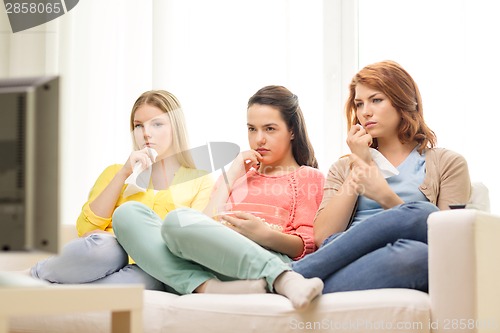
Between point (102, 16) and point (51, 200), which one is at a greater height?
point (102, 16)

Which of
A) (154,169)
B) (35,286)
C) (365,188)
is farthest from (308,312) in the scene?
(154,169)

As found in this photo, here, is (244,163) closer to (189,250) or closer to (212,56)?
(189,250)

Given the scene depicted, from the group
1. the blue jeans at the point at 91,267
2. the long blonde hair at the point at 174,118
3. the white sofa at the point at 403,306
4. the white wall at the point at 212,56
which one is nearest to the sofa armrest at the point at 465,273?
the white sofa at the point at 403,306

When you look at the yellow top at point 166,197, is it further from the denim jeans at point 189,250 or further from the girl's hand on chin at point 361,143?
the girl's hand on chin at point 361,143

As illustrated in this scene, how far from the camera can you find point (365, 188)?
180cm

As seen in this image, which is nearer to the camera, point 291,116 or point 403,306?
point 403,306

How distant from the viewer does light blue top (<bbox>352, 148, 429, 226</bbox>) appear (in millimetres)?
1839

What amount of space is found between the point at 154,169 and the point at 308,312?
0.87 meters

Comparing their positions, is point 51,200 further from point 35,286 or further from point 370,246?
point 370,246

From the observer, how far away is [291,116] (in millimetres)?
2117

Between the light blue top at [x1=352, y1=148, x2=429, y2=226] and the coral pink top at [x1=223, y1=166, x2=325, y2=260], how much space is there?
0.14 metres

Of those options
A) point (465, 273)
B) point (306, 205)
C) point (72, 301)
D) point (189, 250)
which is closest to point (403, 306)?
point (465, 273)

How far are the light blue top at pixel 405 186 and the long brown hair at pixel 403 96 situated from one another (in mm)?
64

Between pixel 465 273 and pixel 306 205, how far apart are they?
0.69m
